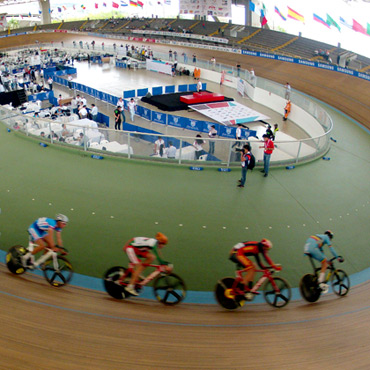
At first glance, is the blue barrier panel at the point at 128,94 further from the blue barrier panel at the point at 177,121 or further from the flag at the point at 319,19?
the flag at the point at 319,19

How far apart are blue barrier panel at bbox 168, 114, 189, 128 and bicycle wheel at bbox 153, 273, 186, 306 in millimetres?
12947

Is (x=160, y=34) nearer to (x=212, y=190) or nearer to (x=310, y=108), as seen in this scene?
(x=310, y=108)

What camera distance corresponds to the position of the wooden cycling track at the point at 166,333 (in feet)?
13.4

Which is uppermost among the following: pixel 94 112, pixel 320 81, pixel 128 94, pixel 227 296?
pixel 320 81

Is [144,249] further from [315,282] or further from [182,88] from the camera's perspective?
[182,88]

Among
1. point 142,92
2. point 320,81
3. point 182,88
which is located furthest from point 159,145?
point 320,81

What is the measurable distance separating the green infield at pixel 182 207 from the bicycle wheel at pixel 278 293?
2.91 feet

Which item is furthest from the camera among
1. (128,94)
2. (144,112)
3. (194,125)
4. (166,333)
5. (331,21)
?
(331,21)

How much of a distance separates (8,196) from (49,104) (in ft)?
47.4

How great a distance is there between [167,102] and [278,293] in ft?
60.6

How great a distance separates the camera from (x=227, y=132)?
1593cm

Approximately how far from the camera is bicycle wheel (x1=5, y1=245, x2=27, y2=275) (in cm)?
539

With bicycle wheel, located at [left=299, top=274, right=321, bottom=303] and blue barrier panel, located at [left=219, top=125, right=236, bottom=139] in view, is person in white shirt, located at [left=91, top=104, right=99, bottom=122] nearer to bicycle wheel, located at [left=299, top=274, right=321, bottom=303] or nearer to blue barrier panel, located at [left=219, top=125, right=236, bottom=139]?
blue barrier panel, located at [left=219, top=125, right=236, bottom=139]

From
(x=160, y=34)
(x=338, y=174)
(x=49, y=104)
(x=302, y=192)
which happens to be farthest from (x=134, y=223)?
(x=160, y=34)
